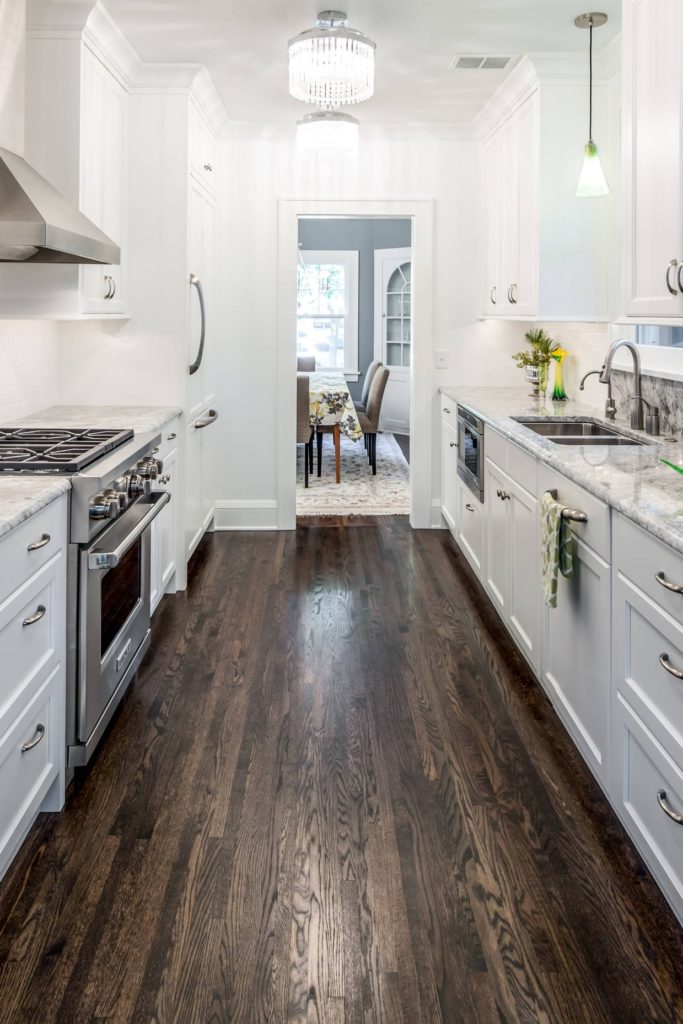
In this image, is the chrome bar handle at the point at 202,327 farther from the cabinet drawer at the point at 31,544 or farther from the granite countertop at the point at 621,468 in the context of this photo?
the cabinet drawer at the point at 31,544

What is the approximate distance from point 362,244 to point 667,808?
937cm

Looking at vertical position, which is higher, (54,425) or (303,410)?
(303,410)

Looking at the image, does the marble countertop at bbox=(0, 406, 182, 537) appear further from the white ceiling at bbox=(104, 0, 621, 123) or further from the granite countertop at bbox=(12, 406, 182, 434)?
the white ceiling at bbox=(104, 0, 621, 123)

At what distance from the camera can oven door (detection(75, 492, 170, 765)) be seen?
243cm

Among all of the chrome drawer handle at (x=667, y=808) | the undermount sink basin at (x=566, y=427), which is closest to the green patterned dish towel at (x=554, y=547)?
the chrome drawer handle at (x=667, y=808)

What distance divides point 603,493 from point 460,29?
2.46 metres

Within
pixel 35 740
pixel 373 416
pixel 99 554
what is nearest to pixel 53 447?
pixel 99 554

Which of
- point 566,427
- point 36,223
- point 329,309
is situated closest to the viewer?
point 36,223

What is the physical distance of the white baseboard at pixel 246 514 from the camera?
578cm

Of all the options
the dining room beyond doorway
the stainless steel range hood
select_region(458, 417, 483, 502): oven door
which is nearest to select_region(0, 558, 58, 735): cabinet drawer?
the stainless steel range hood

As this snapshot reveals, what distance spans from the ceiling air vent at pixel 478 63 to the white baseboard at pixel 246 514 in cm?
278

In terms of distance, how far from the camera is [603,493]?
2252 millimetres

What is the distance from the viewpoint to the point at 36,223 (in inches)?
101

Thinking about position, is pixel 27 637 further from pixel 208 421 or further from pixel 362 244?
pixel 362 244
